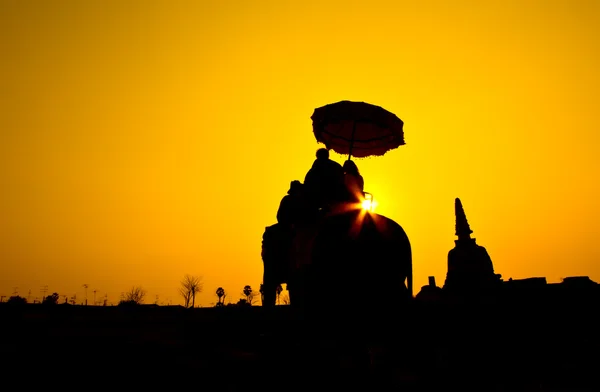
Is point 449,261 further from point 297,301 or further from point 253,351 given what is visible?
point 253,351

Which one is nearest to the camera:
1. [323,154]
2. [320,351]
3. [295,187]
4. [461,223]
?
[320,351]

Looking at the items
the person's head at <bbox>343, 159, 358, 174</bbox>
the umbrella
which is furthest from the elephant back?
the umbrella

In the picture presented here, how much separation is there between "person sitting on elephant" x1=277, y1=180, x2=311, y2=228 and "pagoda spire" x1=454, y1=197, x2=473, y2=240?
31404 millimetres

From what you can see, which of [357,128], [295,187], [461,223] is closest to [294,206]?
[295,187]

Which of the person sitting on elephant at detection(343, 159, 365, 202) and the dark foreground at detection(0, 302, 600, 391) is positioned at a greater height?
the person sitting on elephant at detection(343, 159, 365, 202)

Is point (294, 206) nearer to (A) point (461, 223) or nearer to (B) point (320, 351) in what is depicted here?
(B) point (320, 351)

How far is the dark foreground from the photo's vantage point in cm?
292

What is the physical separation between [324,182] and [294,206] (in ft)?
2.35

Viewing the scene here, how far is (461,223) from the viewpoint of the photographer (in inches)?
1387

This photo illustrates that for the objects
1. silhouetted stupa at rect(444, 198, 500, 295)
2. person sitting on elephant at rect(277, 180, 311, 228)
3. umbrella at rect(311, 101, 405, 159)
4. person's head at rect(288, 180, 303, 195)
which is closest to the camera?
person sitting on elephant at rect(277, 180, 311, 228)

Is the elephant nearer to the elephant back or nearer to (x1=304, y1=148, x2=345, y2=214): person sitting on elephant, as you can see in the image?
the elephant back

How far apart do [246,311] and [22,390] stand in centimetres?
393

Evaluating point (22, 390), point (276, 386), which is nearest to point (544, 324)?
point (276, 386)

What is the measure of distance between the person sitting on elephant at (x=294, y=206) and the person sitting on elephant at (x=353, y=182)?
70cm
